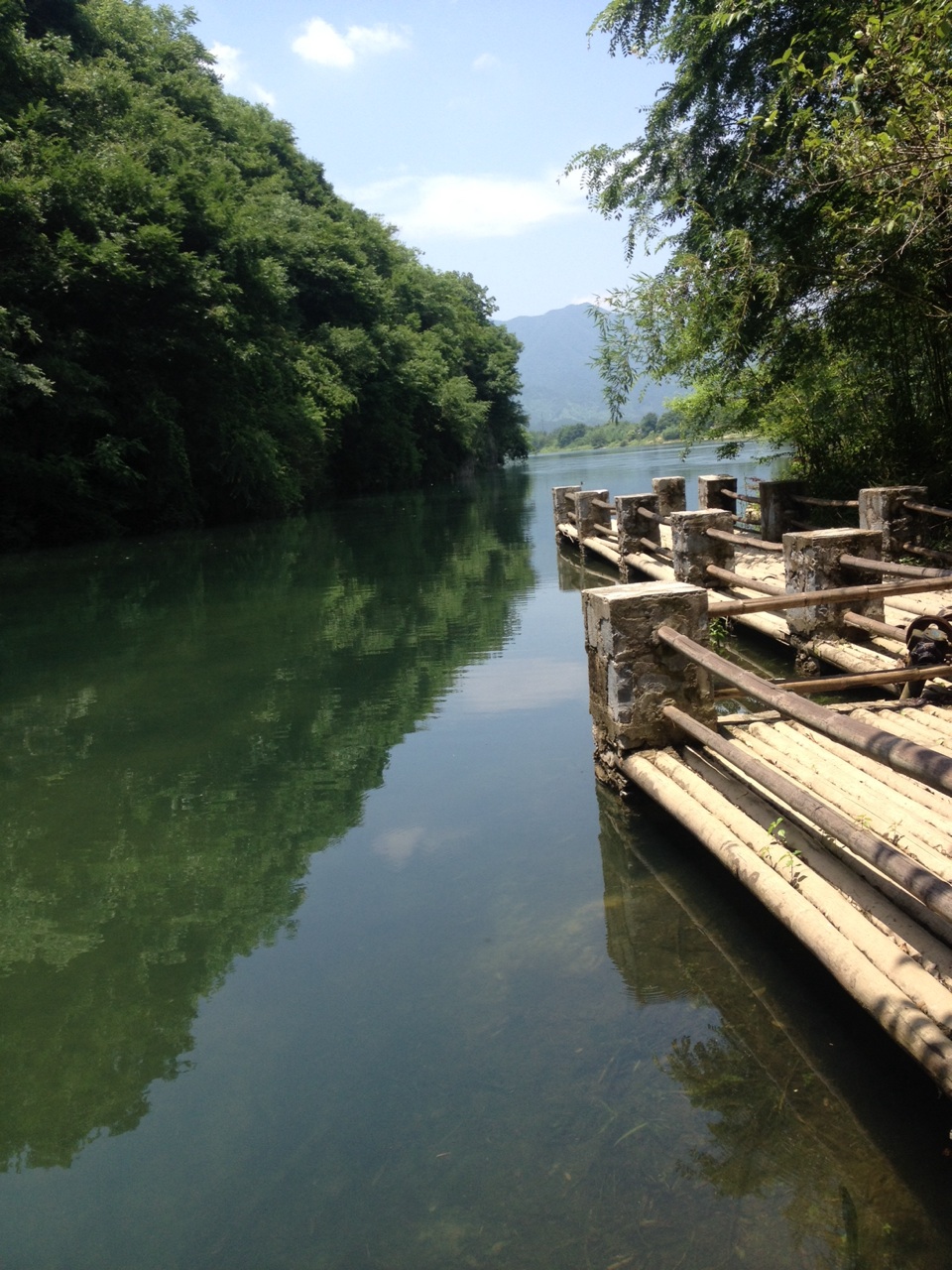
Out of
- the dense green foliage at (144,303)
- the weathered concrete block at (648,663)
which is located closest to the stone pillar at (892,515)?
the weathered concrete block at (648,663)

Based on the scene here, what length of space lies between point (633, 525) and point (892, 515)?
4.33 meters

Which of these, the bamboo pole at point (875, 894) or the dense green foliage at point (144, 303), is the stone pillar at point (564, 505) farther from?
the bamboo pole at point (875, 894)

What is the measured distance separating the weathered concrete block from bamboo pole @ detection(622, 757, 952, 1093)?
0.58 metres

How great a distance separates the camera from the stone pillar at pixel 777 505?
11320 mm

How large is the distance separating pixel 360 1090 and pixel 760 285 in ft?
30.1

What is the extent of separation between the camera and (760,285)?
10445mm

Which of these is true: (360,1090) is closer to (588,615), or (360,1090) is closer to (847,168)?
(588,615)

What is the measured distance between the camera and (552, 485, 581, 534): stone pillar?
18297mm

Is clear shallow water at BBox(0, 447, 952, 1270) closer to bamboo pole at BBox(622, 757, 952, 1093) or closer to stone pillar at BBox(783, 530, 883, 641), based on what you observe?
bamboo pole at BBox(622, 757, 952, 1093)

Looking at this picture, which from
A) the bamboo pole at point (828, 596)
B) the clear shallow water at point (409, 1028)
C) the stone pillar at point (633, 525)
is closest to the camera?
the clear shallow water at point (409, 1028)

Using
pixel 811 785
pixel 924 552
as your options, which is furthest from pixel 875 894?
pixel 924 552

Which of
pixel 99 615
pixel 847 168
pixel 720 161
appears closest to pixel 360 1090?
pixel 847 168

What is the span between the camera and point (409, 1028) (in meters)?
3.68

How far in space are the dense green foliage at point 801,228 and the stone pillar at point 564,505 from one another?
3.72m
